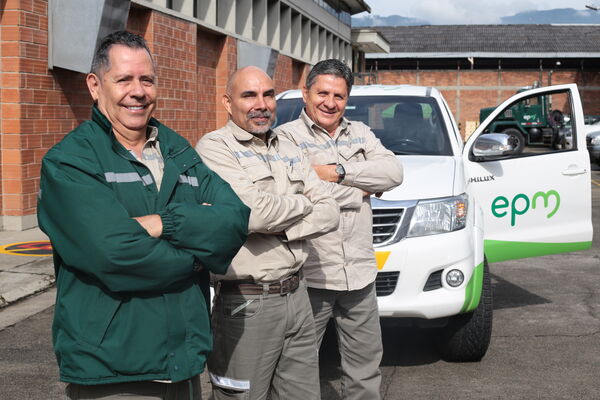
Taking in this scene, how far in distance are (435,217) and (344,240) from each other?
56.7 inches

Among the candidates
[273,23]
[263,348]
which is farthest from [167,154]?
[273,23]

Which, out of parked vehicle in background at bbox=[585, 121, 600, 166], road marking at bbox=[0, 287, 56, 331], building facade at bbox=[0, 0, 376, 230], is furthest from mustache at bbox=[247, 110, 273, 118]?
parked vehicle in background at bbox=[585, 121, 600, 166]

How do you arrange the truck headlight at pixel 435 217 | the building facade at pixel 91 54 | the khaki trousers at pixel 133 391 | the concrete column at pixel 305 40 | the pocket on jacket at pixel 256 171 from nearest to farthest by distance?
Answer: the khaki trousers at pixel 133 391, the pocket on jacket at pixel 256 171, the truck headlight at pixel 435 217, the building facade at pixel 91 54, the concrete column at pixel 305 40

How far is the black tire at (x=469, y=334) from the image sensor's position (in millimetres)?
5531

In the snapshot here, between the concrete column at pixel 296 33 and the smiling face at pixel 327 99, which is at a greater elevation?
the concrete column at pixel 296 33

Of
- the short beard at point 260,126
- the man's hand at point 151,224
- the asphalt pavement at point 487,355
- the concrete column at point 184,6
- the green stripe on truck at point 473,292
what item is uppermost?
the concrete column at point 184,6

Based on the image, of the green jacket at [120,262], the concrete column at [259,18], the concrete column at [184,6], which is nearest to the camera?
the green jacket at [120,262]

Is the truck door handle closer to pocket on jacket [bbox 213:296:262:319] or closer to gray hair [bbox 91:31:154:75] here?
pocket on jacket [bbox 213:296:262:319]

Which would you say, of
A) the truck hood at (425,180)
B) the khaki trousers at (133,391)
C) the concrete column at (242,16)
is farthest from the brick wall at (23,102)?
the concrete column at (242,16)

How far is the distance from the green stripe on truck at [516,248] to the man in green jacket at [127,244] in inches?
160

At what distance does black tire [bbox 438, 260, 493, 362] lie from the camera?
5.53 meters

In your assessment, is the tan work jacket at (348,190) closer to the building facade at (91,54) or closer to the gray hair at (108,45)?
the gray hair at (108,45)

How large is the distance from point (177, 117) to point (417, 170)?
1251cm

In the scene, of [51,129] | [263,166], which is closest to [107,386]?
[263,166]
